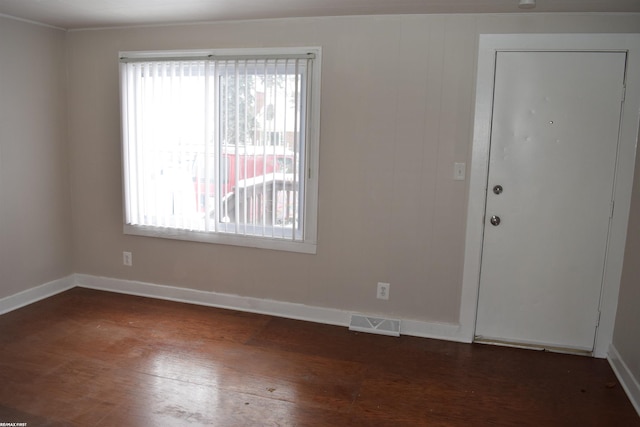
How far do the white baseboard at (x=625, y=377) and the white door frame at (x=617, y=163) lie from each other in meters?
0.11

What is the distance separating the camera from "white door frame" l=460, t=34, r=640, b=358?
2939mm

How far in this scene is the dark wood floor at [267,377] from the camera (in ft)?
8.03

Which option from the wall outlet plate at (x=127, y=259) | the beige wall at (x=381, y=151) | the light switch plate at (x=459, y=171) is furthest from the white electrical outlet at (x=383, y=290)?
the wall outlet plate at (x=127, y=259)

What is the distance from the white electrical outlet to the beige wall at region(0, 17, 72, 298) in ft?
9.10

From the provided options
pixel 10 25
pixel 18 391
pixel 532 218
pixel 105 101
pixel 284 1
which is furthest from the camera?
pixel 105 101

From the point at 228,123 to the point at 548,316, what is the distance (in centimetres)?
265

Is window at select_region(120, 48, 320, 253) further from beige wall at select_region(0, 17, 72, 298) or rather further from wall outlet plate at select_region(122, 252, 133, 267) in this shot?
beige wall at select_region(0, 17, 72, 298)

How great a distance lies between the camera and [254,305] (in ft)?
12.5

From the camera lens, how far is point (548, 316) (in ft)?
10.6

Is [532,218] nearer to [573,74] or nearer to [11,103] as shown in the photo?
[573,74]

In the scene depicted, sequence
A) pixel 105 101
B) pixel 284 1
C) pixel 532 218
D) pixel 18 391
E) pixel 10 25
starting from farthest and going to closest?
pixel 105 101
pixel 10 25
pixel 532 218
pixel 284 1
pixel 18 391

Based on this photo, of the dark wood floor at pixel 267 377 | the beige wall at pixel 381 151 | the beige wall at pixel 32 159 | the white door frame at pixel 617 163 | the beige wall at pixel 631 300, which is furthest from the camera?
the beige wall at pixel 32 159

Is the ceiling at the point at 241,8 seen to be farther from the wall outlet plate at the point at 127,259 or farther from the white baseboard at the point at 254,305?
the white baseboard at the point at 254,305

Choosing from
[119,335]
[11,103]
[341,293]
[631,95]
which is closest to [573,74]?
[631,95]
